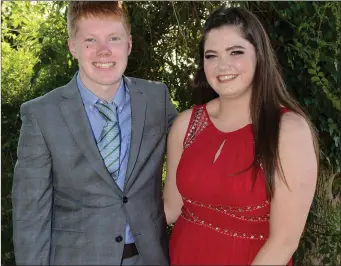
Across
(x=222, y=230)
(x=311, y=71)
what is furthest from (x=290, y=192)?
(x=311, y=71)

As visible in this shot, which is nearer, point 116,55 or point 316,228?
point 116,55

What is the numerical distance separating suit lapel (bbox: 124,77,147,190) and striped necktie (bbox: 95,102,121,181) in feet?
0.17

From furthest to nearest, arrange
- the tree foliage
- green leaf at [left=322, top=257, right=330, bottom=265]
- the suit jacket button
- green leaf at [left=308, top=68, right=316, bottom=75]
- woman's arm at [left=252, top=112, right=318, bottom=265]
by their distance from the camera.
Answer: green leaf at [left=322, top=257, right=330, bottom=265] < the tree foliage < green leaf at [left=308, top=68, right=316, bottom=75] < the suit jacket button < woman's arm at [left=252, top=112, right=318, bottom=265]

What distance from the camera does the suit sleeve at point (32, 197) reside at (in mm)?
2287

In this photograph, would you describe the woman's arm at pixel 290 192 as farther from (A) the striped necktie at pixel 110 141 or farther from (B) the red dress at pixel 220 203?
(A) the striped necktie at pixel 110 141

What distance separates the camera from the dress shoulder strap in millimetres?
2535

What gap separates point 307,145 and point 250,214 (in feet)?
1.09

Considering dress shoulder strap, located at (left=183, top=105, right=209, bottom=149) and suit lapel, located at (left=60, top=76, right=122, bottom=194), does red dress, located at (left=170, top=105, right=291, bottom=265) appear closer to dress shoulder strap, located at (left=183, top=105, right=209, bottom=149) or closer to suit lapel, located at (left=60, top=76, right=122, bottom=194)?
dress shoulder strap, located at (left=183, top=105, right=209, bottom=149)

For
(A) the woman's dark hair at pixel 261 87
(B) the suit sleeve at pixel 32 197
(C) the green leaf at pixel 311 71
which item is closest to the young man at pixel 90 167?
(B) the suit sleeve at pixel 32 197

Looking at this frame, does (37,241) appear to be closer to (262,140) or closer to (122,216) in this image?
(122,216)

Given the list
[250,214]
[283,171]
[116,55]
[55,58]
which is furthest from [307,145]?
[55,58]

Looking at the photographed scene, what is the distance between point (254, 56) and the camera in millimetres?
2377

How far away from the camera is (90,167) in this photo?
229cm

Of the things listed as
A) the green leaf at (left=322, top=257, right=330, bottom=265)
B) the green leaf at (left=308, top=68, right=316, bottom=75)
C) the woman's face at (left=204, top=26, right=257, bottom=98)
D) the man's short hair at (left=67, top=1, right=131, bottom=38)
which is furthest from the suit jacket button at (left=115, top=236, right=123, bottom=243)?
the green leaf at (left=322, top=257, right=330, bottom=265)
